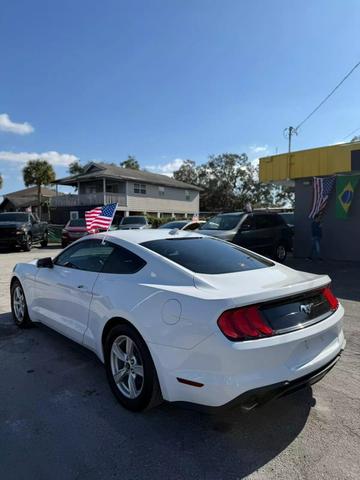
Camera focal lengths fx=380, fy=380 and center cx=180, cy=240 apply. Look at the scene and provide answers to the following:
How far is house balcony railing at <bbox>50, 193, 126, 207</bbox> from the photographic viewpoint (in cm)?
3359

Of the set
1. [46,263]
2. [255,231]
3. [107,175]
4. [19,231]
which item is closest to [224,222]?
[255,231]

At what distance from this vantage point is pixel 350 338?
16.7ft

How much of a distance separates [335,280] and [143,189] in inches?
1154

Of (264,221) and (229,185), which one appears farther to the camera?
(229,185)

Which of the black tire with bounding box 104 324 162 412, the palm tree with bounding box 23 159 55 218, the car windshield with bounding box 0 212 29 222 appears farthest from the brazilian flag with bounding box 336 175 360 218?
the palm tree with bounding box 23 159 55 218

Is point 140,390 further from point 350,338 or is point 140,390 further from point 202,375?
point 350,338

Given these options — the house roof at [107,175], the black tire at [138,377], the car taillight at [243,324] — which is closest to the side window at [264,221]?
the black tire at [138,377]

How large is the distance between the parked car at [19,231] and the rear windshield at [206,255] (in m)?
15.4

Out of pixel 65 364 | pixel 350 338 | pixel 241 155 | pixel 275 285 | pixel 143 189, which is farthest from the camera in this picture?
pixel 241 155

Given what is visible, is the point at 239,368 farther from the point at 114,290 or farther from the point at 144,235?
the point at 144,235

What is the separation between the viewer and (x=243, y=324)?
264cm

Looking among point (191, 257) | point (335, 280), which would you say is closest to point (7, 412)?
point (191, 257)

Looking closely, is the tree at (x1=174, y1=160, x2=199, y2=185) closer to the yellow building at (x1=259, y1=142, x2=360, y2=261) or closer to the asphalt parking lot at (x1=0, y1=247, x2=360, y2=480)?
the yellow building at (x1=259, y1=142, x2=360, y2=261)

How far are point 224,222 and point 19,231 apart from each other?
10274 mm
